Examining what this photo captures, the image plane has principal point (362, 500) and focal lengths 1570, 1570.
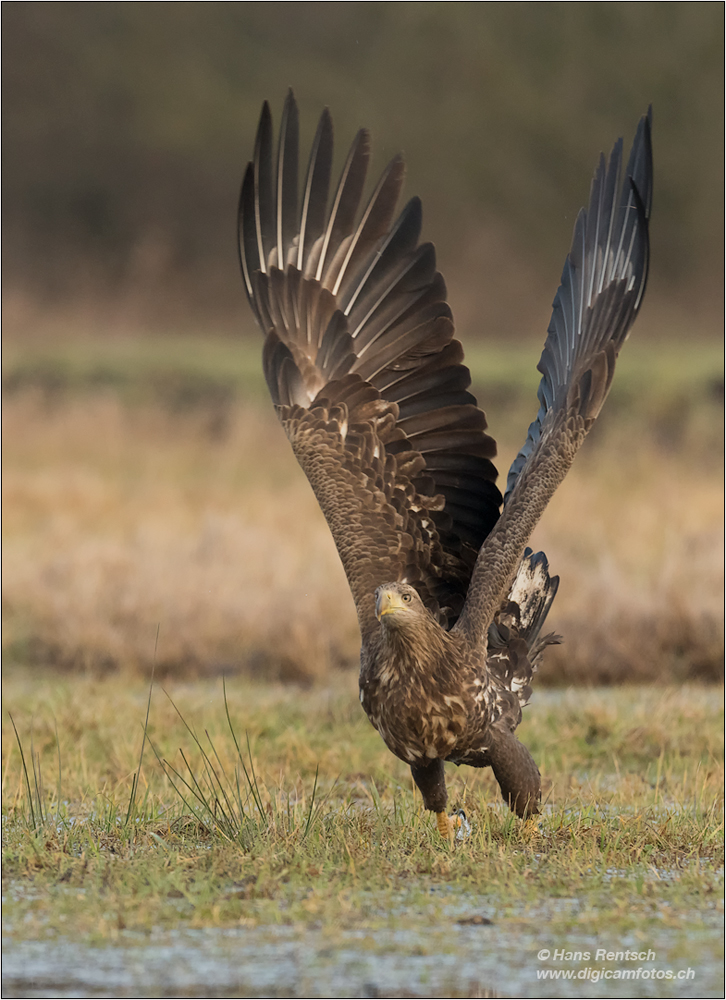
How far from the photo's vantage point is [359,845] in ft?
16.5

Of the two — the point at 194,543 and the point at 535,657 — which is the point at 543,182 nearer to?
the point at 194,543

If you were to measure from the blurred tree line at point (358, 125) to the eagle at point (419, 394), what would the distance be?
2377 cm

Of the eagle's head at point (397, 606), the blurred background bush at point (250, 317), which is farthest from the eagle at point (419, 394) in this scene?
the blurred background bush at point (250, 317)

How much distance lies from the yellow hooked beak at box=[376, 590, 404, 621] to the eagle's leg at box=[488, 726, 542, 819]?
668 mm

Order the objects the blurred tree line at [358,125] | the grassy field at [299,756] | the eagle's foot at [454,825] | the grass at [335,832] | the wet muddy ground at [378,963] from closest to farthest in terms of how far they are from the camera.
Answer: the wet muddy ground at [378,963] → the grassy field at [299,756] → the grass at [335,832] → the eagle's foot at [454,825] → the blurred tree line at [358,125]

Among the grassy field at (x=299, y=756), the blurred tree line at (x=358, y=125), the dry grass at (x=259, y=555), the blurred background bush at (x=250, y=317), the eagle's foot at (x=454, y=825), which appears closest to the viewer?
the grassy field at (x=299, y=756)

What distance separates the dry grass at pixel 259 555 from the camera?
360 inches

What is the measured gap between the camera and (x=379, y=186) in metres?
6.02

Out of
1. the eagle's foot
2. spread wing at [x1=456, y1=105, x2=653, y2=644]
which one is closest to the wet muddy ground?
the eagle's foot

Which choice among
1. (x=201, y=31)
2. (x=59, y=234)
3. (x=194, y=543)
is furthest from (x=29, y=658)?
(x=201, y=31)

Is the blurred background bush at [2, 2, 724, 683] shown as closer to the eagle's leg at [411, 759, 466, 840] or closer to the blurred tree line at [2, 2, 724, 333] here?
the blurred tree line at [2, 2, 724, 333]

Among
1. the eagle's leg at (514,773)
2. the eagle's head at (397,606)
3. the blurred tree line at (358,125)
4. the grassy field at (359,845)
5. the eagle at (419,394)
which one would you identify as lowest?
the grassy field at (359,845)

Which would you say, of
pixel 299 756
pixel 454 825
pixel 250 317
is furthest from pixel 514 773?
pixel 250 317

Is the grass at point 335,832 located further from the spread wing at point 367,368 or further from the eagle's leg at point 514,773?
the spread wing at point 367,368
